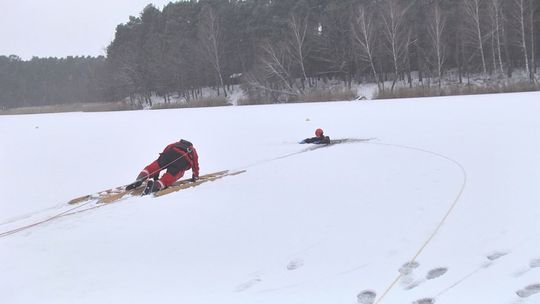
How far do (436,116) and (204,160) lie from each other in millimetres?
7017

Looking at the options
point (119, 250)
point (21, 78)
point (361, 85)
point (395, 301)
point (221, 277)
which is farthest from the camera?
point (21, 78)

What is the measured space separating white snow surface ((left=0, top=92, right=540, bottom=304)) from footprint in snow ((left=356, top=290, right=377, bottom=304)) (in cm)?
2

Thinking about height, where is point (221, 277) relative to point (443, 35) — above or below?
below

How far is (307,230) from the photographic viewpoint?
5211 mm

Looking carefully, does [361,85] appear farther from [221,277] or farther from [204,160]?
[221,277]

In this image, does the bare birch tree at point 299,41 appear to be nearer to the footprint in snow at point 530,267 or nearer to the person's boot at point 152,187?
the person's boot at point 152,187

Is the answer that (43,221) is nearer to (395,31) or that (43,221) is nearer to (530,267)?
(530,267)

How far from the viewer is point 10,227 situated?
623 cm

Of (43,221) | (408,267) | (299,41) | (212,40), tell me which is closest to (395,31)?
(299,41)

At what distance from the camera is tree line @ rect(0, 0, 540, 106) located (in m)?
33.0

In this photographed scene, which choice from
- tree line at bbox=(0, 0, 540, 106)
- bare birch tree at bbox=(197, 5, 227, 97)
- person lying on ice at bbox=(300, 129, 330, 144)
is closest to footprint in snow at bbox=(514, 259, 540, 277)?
person lying on ice at bbox=(300, 129, 330, 144)

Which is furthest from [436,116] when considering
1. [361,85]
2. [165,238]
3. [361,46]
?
[361,85]

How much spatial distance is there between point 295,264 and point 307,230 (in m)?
0.82

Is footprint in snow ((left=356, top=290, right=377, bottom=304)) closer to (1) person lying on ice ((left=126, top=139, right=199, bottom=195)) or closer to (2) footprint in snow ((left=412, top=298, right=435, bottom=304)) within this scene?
(2) footprint in snow ((left=412, top=298, right=435, bottom=304))
